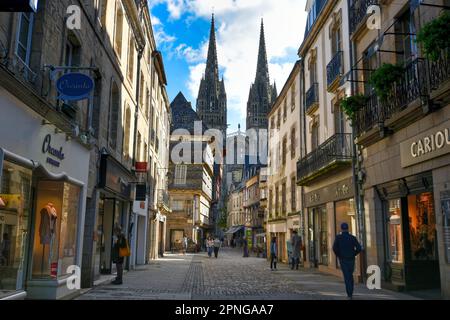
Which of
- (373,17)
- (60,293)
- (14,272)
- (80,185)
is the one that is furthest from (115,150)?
(373,17)

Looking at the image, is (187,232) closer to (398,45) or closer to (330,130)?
(330,130)

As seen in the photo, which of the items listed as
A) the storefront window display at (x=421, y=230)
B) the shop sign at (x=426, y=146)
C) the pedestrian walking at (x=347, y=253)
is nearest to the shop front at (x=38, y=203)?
the pedestrian walking at (x=347, y=253)

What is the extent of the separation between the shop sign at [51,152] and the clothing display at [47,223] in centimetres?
106

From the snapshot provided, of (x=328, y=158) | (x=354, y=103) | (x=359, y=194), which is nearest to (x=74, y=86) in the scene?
(x=354, y=103)

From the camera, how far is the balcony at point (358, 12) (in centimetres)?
1416

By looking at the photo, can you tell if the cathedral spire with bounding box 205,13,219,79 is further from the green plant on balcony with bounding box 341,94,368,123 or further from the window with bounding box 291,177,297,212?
the green plant on balcony with bounding box 341,94,368,123

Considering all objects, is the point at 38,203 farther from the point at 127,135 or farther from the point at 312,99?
the point at 312,99

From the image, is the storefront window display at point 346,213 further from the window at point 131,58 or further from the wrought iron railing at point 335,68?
the window at point 131,58

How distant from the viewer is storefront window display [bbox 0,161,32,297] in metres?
7.46

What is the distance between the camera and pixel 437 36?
830 centimetres

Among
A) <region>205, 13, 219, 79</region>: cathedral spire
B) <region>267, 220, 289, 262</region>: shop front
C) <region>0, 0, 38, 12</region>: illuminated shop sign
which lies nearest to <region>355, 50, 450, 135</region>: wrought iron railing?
<region>0, 0, 38, 12</region>: illuminated shop sign

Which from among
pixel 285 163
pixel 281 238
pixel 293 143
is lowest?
pixel 281 238

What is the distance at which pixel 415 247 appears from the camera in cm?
1189

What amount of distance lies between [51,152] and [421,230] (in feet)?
31.8
